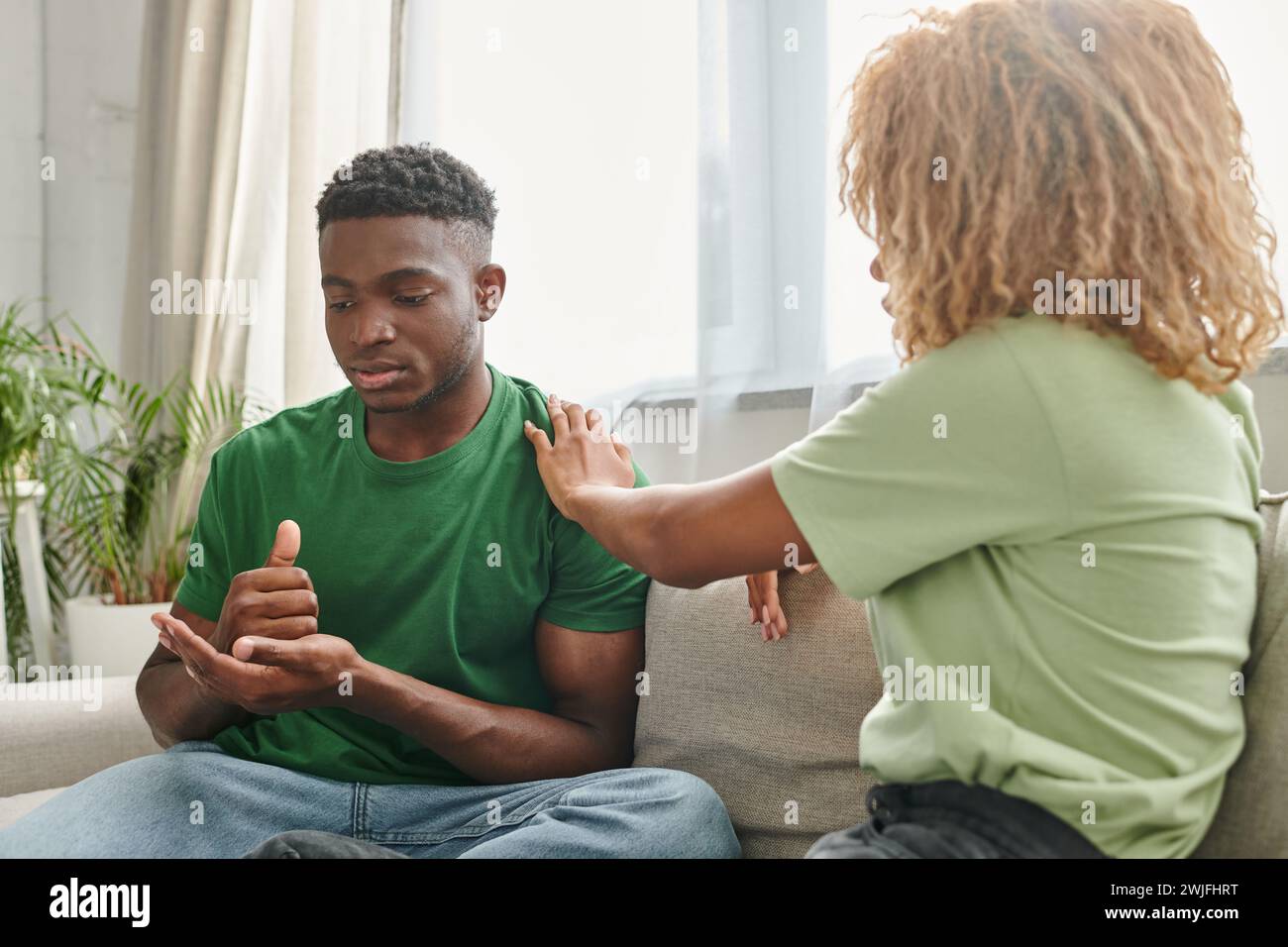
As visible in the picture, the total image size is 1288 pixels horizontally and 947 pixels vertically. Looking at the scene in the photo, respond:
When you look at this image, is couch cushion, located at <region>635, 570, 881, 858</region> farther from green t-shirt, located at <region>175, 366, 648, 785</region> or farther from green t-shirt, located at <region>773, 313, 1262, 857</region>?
green t-shirt, located at <region>773, 313, 1262, 857</region>

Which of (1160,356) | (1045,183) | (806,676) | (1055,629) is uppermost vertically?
(1045,183)

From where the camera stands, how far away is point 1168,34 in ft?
3.08

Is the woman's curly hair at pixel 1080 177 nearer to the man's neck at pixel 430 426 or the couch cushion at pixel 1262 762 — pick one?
the couch cushion at pixel 1262 762

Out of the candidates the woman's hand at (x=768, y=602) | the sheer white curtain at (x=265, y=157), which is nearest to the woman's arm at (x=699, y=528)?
the woman's hand at (x=768, y=602)

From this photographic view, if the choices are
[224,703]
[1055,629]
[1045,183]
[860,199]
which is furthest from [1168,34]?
[224,703]

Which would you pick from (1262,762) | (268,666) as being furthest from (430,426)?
(1262,762)

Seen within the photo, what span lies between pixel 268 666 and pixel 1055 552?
0.79 meters

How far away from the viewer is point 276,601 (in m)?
1.20

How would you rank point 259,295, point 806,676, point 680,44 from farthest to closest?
point 259,295 → point 680,44 → point 806,676

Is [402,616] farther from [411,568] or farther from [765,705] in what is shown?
[765,705]

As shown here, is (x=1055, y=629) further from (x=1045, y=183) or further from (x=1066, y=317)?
(x=1045, y=183)

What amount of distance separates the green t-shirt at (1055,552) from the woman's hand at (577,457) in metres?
0.45

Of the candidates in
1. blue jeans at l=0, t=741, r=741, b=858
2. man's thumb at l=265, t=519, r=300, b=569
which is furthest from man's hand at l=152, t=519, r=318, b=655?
blue jeans at l=0, t=741, r=741, b=858
